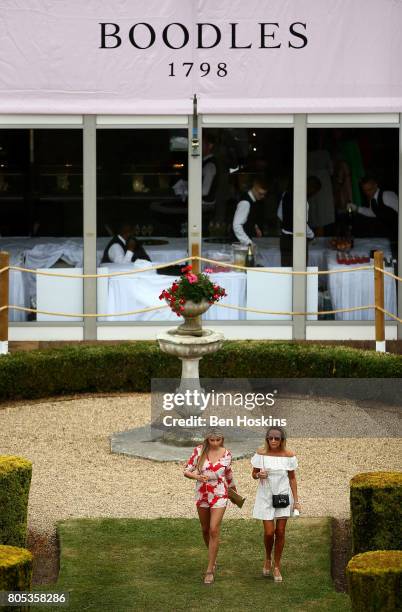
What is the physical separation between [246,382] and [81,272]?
3769mm

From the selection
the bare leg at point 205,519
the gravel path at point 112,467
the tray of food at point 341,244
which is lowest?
the gravel path at point 112,467

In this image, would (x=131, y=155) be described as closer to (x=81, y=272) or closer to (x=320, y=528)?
(x=81, y=272)

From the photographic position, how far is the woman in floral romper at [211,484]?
9.01 meters

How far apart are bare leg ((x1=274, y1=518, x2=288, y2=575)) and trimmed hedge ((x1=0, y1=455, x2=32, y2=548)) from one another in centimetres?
184

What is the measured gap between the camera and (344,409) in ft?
48.4

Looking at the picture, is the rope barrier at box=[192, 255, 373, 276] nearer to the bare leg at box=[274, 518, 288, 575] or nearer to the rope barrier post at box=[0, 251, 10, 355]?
the rope barrier post at box=[0, 251, 10, 355]

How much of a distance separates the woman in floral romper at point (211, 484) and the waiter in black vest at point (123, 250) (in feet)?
29.8

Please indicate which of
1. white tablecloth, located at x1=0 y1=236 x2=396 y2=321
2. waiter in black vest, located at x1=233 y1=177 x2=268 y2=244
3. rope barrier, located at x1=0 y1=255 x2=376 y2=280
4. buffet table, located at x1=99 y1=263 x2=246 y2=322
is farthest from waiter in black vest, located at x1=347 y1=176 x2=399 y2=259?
buffet table, located at x1=99 y1=263 x2=246 y2=322

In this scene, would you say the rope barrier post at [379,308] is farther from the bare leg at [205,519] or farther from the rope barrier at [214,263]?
the bare leg at [205,519]

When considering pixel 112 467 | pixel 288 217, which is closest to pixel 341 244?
pixel 288 217

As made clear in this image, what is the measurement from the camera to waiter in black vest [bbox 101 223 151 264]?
18.1 metres

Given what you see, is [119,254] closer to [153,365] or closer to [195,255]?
[195,255]

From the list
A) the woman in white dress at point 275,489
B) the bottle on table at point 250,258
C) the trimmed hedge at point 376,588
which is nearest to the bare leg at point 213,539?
the woman in white dress at point 275,489

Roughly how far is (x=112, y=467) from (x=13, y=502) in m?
3.05
